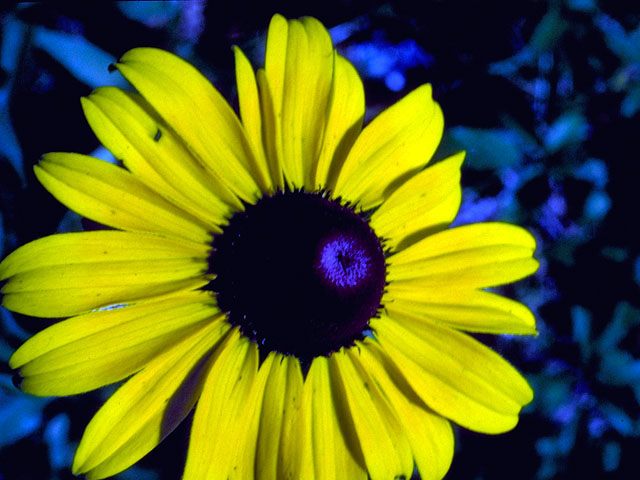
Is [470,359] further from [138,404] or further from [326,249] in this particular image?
[138,404]

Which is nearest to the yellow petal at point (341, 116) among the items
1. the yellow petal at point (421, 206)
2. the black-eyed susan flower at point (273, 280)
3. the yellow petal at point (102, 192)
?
the black-eyed susan flower at point (273, 280)

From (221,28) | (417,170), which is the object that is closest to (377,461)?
(417,170)

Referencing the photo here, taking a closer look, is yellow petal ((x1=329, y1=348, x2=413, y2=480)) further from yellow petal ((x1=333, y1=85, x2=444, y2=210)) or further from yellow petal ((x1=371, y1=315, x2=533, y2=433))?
yellow petal ((x1=333, y1=85, x2=444, y2=210))

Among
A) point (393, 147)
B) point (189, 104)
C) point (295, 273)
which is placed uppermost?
point (189, 104)

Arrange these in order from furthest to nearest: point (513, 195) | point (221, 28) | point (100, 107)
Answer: point (513, 195)
point (221, 28)
point (100, 107)

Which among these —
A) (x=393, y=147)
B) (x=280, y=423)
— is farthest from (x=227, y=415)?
(x=393, y=147)

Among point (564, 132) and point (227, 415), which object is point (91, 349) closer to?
point (227, 415)
